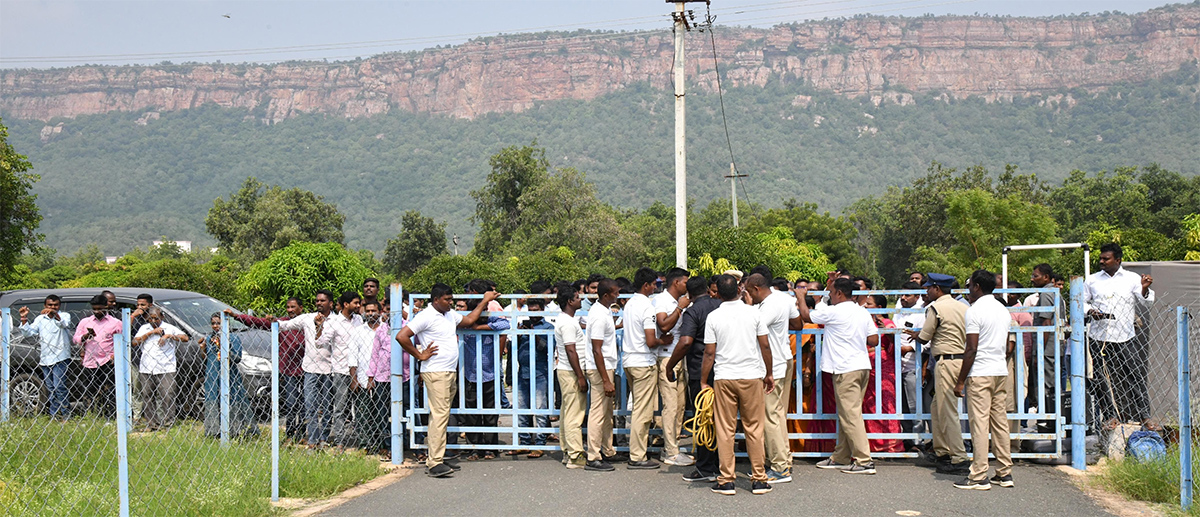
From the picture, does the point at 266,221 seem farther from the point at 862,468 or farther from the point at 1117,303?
the point at 1117,303

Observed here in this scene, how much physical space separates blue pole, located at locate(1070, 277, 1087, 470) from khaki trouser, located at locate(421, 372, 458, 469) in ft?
18.0

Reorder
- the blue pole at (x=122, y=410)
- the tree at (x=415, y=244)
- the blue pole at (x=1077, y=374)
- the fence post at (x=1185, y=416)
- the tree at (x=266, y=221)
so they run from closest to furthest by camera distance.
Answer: the blue pole at (x=122, y=410), the fence post at (x=1185, y=416), the blue pole at (x=1077, y=374), the tree at (x=266, y=221), the tree at (x=415, y=244)

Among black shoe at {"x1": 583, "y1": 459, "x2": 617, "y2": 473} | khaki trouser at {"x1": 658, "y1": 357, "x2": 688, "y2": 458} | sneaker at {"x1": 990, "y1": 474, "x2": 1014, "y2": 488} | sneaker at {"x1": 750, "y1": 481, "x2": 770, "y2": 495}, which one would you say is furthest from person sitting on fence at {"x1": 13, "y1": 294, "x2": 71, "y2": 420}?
sneaker at {"x1": 990, "y1": 474, "x2": 1014, "y2": 488}

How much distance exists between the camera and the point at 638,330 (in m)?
8.44

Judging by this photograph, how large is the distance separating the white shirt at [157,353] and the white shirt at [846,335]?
6.86 meters

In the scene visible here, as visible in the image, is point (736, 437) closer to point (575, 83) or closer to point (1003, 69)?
point (575, 83)

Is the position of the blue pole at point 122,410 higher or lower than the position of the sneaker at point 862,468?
higher

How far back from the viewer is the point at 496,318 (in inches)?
360

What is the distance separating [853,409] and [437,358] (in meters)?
3.68

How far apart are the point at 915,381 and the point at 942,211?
46.5 metres

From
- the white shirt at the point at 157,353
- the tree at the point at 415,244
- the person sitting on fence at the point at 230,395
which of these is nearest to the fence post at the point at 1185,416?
the person sitting on fence at the point at 230,395

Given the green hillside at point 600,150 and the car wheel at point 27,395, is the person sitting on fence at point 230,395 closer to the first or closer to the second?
the car wheel at point 27,395

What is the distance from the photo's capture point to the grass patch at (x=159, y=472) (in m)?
6.79

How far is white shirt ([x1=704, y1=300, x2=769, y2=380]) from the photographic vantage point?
758 cm
